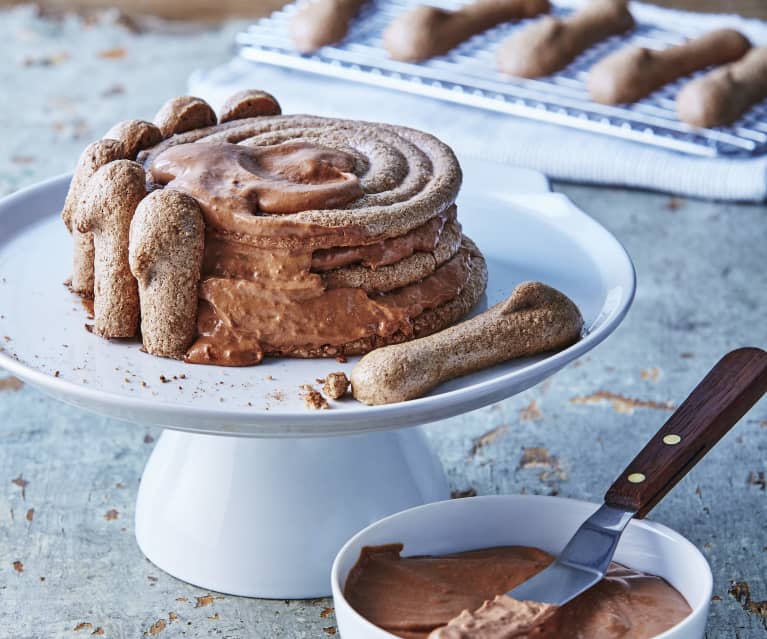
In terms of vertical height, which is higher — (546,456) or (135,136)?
(135,136)

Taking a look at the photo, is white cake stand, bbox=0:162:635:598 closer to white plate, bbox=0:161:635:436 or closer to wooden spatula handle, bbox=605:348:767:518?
white plate, bbox=0:161:635:436

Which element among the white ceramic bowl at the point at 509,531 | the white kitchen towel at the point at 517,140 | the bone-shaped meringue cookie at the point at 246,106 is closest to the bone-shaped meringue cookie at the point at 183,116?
the bone-shaped meringue cookie at the point at 246,106

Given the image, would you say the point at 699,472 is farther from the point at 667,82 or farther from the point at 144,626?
the point at 667,82

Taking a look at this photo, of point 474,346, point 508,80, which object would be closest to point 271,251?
point 474,346

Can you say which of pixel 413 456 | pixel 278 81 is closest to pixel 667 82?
pixel 278 81

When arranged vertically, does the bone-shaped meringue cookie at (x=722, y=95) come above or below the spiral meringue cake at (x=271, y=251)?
below

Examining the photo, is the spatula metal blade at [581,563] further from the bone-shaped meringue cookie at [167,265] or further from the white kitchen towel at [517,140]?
the white kitchen towel at [517,140]

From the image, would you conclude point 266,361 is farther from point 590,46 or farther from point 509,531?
point 590,46
